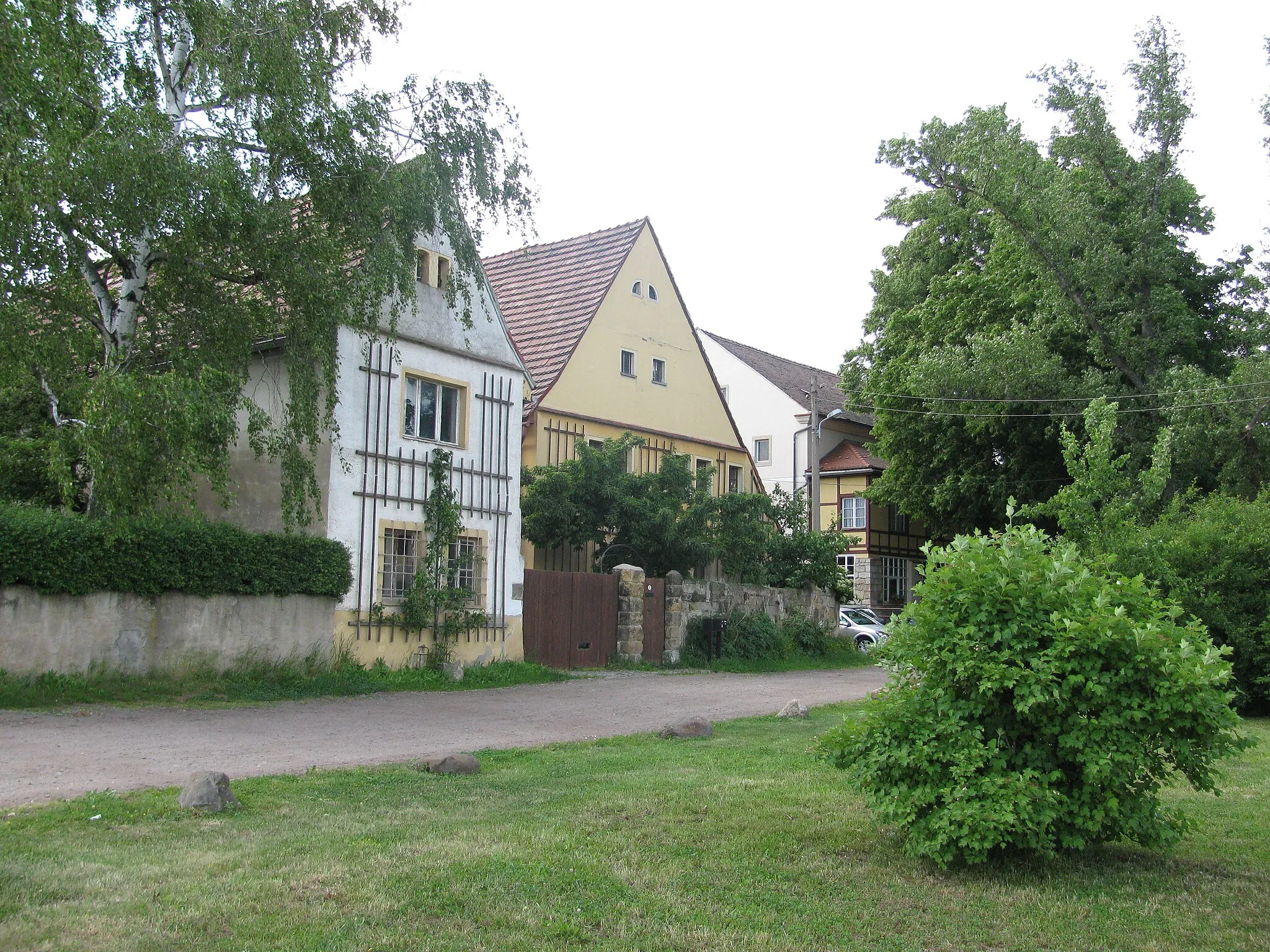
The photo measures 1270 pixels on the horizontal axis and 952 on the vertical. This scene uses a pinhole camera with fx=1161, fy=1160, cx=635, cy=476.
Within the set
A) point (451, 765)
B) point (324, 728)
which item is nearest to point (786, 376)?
point (324, 728)

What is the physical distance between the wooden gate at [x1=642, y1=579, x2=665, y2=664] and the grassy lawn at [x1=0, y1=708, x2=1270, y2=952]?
1521 cm

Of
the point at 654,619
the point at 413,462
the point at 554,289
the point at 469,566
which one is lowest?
the point at 654,619

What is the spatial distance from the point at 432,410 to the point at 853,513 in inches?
1158

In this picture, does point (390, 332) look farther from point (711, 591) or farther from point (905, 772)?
point (905, 772)

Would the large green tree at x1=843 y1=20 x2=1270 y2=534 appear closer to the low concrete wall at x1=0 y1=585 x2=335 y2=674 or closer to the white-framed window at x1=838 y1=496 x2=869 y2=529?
the white-framed window at x1=838 y1=496 x2=869 y2=529

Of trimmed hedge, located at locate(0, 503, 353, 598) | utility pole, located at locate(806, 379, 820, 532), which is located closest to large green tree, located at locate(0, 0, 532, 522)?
trimmed hedge, located at locate(0, 503, 353, 598)

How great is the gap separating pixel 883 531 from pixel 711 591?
24113mm

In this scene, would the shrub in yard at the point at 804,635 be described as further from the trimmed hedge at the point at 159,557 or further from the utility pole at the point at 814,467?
the trimmed hedge at the point at 159,557

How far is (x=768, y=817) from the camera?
7789 mm

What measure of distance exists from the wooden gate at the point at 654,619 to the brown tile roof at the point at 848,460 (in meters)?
23.9

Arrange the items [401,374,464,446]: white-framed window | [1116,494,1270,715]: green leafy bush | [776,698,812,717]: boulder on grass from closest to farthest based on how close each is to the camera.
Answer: [776,698,812,717]: boulder on grass → [1116,494,1270,715]: green leafy bush → [401,374,464,446]: white-framed window

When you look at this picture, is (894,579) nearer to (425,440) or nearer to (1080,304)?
(1080,304)

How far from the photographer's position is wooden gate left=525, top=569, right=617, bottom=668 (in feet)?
72.3

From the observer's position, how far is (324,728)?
1331 centimetres
